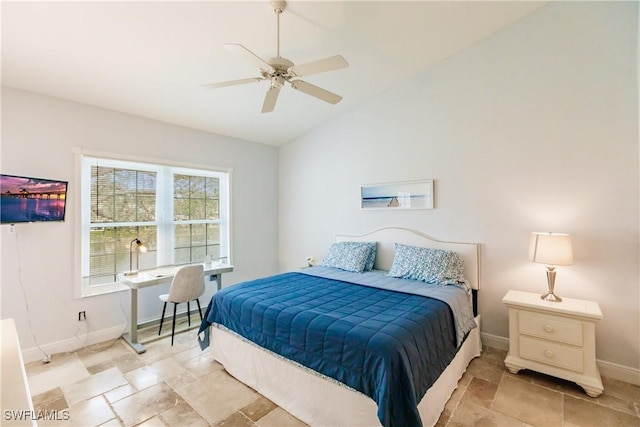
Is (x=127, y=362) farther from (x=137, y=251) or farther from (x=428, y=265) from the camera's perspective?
(x=428, y=265)

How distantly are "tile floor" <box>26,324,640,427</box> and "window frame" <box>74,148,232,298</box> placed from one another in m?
0.86

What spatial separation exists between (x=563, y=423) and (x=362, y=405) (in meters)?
1.41

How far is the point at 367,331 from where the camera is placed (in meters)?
1.84

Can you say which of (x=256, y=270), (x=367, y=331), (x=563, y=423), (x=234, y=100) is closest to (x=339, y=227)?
(x=256, y=270)

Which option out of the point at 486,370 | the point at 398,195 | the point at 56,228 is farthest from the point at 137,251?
the point at 486,370

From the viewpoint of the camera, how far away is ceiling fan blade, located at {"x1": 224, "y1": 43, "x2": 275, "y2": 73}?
5.93 feet

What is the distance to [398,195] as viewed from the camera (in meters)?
3.75

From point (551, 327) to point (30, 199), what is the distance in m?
4.65

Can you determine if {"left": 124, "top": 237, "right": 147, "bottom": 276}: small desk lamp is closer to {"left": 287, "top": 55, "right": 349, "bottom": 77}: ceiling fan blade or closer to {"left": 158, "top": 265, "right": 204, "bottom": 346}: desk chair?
{"left": 158, "top": 265, "right": 204, "bottom": 346}: desk chair

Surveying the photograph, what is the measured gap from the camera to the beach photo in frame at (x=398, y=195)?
3.52m

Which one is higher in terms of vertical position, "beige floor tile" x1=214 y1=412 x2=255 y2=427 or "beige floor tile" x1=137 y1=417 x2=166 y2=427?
"beige floor tile" x1=137 y1=417 x2=166 y2=427

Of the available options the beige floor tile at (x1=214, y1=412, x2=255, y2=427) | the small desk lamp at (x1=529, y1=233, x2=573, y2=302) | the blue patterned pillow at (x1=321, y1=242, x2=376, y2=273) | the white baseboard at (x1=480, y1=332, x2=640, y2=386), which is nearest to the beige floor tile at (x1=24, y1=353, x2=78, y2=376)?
the beige floor tile at (x1=214, y1=412, x2=255, y2=427)

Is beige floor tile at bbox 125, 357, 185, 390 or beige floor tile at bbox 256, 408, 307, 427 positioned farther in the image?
beige floor tile at bbox 125, 357, 185, 390

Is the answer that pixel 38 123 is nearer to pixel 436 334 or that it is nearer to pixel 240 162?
pixel 240 162
